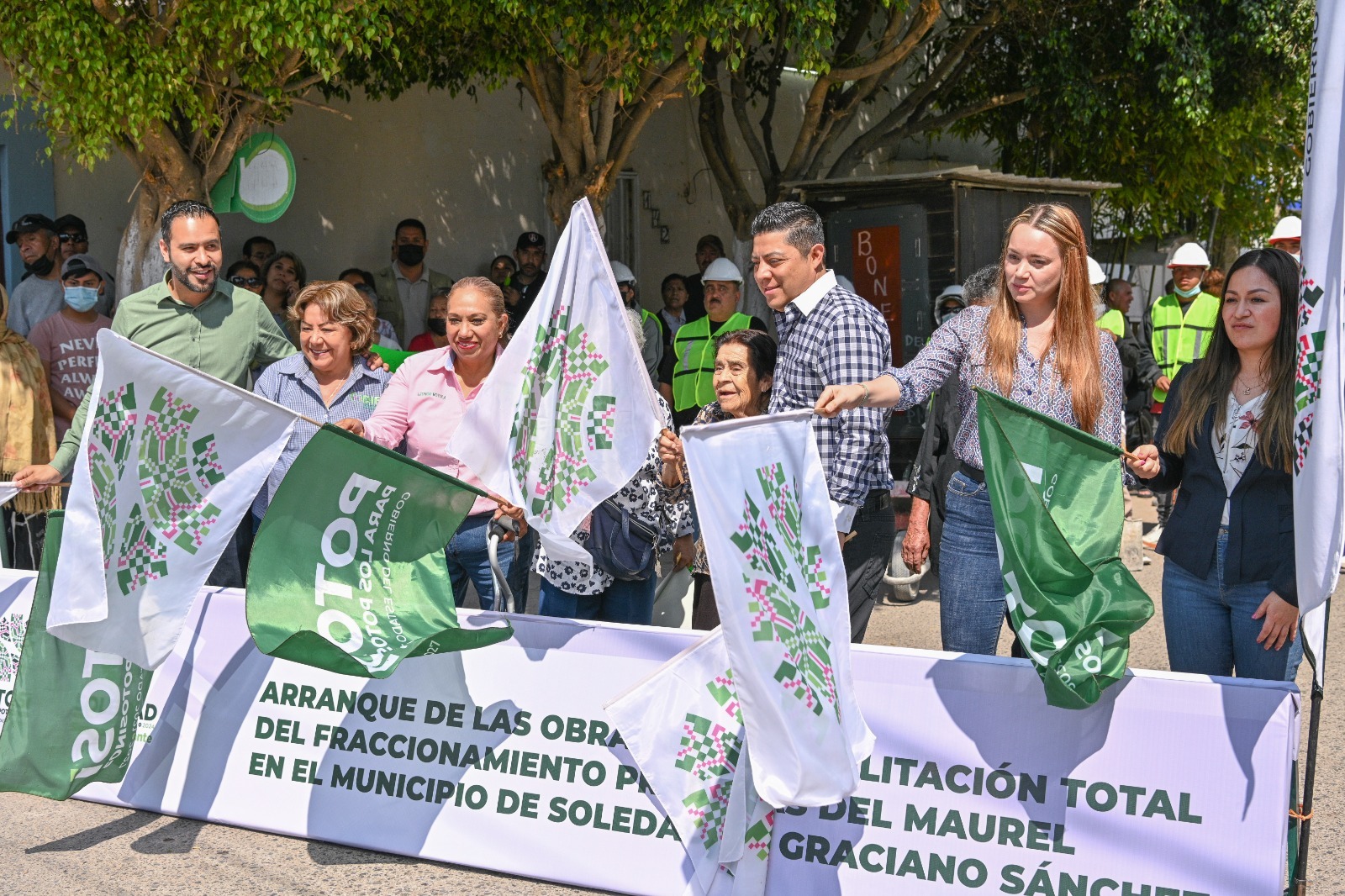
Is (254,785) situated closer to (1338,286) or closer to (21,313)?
(1338,286)

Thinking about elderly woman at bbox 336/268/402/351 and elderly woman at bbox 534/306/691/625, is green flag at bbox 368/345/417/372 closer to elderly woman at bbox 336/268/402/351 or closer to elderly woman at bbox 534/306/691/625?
elderly woman at bbox 336/268/402/351

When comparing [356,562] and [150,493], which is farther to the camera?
[150,493]

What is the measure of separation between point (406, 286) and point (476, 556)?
A: 700 centimetres

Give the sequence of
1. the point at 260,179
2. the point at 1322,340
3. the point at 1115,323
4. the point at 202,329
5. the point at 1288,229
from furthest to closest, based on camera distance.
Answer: the point at 1115,323 < the point at 1288,229 < the point at 260,179 < the point at 202,329 < the point at 1322,340

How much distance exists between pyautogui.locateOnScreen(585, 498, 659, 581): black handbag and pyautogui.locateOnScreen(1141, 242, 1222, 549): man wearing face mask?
22.4ft

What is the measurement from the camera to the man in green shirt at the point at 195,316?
559 centimetres

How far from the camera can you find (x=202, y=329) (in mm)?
5672

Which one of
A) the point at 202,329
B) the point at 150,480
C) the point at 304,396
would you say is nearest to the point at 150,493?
the point at 150,480

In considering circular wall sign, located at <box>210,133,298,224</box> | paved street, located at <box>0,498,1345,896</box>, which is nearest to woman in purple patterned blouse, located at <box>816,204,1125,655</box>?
paved street, located at <box>0,498,1345,896</box>

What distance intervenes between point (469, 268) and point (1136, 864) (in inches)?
428

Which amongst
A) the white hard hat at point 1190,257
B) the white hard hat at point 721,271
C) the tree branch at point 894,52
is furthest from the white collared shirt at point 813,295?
the tree branch at point 894,52

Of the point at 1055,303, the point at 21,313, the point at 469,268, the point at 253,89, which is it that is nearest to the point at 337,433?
the point at 1055,303

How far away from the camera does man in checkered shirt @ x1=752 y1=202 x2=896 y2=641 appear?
430 cm

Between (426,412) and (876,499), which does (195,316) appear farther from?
(876,499)
